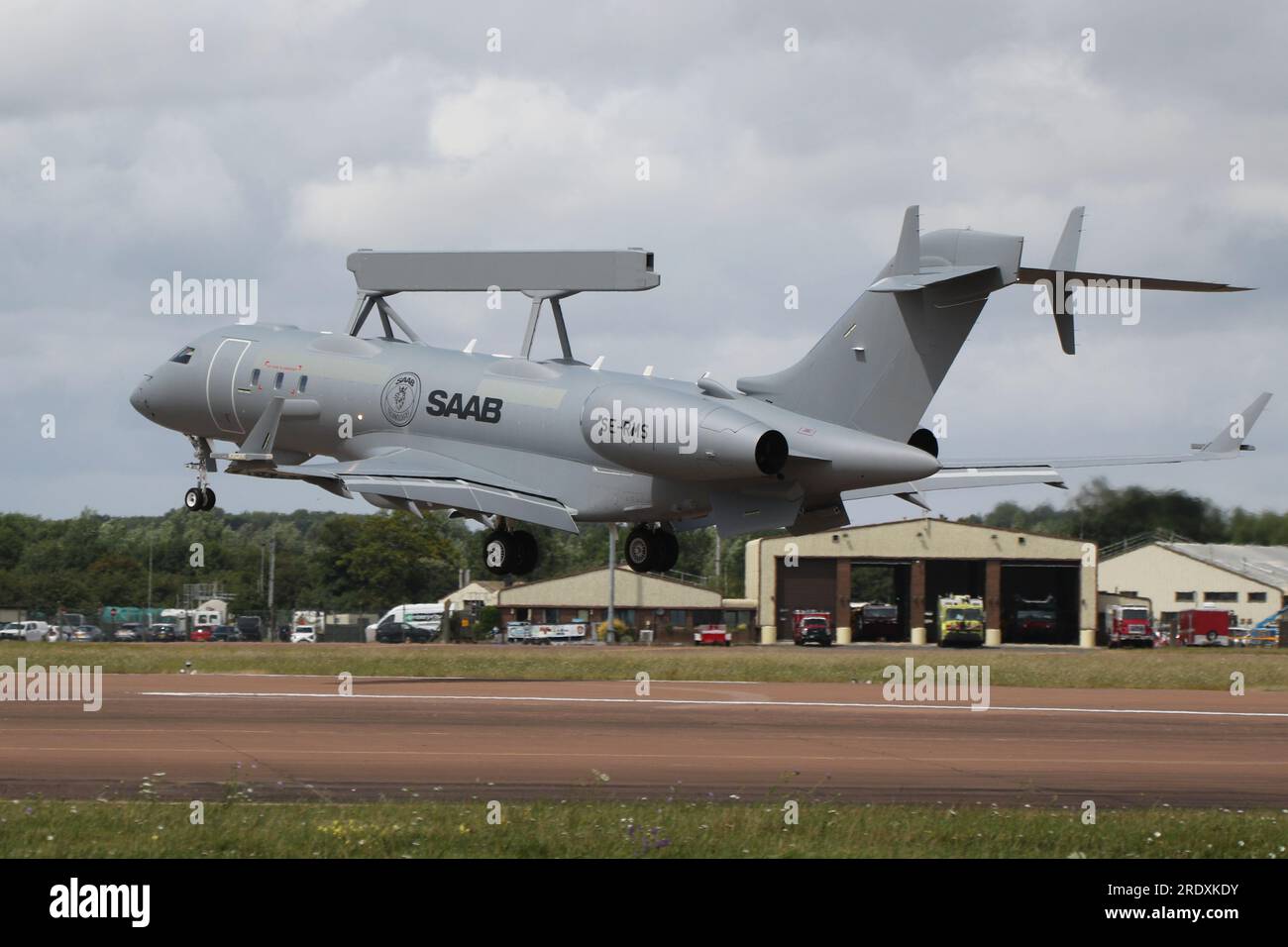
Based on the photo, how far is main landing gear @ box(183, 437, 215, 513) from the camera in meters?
41.7

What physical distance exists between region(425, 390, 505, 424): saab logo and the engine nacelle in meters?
2.48

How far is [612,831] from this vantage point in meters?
19.1

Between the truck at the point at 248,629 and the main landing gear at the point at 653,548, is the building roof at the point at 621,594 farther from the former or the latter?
the main landing gear at the point at 653,548

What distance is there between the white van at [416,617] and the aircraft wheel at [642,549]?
49230mm

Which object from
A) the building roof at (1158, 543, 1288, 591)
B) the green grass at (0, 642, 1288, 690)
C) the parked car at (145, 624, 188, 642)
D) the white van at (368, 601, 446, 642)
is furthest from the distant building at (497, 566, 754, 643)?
the green grass at (0, 642, 1288, 690)

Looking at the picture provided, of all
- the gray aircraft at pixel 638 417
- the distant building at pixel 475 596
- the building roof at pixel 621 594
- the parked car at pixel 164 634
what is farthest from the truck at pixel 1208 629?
the gray aircraft at pixel 638 417

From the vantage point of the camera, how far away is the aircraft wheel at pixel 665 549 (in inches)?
1519

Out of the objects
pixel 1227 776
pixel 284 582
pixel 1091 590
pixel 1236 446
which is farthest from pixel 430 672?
pixel 284 582

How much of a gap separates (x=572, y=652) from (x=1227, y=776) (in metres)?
32.2

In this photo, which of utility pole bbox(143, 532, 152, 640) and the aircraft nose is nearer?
the aircraft nose

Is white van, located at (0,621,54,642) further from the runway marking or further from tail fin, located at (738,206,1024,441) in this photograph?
tail fin, located at (738,206,1024,441)

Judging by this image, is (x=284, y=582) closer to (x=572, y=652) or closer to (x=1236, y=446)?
(x=572, y=652)
